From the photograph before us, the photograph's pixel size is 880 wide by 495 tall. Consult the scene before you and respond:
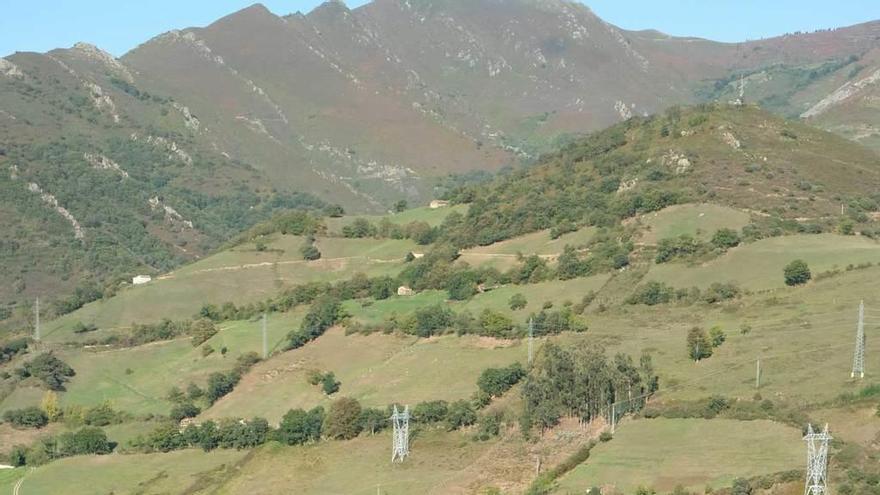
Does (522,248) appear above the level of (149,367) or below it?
above

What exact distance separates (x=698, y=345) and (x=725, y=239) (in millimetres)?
25486

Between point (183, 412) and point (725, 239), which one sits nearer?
point (183, 412)

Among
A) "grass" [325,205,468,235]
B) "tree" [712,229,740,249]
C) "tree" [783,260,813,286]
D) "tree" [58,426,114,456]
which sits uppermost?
"grass" [325,205,468,235]

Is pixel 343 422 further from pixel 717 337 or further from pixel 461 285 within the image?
pixel 461 285

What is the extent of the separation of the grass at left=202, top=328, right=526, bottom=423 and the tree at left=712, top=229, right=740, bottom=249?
1990 cm

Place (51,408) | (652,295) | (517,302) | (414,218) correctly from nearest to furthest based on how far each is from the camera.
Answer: (652,295), (51,408), (517,302), (414,218)

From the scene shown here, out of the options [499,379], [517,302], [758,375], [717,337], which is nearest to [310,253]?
[517,302]

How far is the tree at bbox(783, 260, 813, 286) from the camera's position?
101 metres

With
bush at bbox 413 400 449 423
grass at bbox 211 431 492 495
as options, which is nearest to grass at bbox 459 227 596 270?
bush at bbox 413 400 449 423

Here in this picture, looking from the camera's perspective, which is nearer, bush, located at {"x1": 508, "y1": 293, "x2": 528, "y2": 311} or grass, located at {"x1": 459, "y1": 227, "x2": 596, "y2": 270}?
bush, located at {"x1": 508, "y1": 293, "x2": 528, "y2": 311}

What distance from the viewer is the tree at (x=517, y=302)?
111 meters

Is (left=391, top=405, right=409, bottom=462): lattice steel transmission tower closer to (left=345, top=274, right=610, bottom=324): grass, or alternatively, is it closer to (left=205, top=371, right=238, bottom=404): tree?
(left=345, top=274, right=610, bottom=324): grass

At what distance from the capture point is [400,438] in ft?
284

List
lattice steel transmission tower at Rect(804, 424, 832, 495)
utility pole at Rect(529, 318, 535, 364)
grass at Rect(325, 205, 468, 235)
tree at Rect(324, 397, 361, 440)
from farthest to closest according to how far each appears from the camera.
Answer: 1. grass at Rect(325, 205, 468, 235)
2. utility pole at Rect(529, 318, 535, 364)
3. tree at Rect(324, 397, 361, 440)
4. lattice steel transmission tower at Rect(804, 424, 832, 495)
